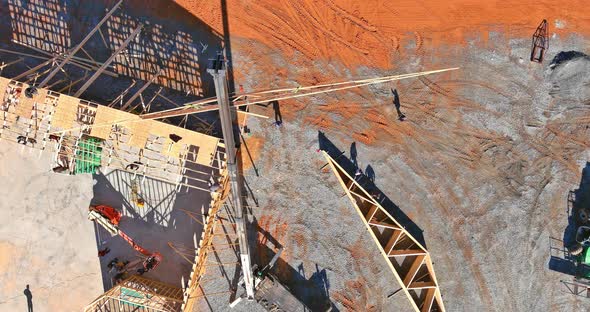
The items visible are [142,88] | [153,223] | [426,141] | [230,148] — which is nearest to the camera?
[230,148]

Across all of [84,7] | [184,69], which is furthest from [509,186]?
[84,7]

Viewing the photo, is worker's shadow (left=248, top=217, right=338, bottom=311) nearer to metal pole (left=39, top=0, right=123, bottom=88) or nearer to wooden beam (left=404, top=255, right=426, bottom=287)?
wooden beam (left=404, top=255, right=426, bottom=287)

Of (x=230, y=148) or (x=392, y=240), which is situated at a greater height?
(x=230, y=148)

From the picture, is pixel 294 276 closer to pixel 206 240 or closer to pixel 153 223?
pixel 206 240

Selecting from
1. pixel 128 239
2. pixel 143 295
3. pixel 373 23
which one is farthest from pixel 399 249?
pixel 128 239

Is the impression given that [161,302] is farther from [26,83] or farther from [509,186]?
[509,186]

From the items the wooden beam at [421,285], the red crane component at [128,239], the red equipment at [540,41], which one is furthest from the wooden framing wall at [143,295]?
the red equipment at [540,41]
